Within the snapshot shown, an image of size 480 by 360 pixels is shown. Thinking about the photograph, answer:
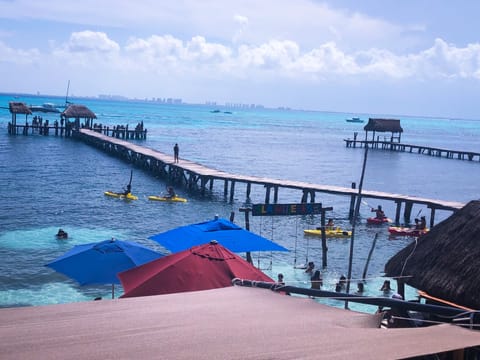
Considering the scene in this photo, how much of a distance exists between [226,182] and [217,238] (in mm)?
21805

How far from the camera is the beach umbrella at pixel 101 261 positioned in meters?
12.5

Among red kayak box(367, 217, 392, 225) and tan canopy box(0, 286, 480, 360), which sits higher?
tan canopy box(0, 286, 480, 360)

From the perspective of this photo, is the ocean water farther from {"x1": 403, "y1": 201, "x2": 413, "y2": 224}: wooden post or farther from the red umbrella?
the red umbrella

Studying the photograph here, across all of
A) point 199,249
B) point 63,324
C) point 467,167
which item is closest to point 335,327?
point 63,324

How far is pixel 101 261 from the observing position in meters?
12.9

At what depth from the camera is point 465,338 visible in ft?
16.4

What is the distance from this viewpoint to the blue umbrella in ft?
47.2

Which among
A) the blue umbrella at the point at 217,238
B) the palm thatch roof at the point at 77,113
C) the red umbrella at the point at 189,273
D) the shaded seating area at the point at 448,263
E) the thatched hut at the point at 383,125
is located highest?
the thatched hut at the point at 383,125

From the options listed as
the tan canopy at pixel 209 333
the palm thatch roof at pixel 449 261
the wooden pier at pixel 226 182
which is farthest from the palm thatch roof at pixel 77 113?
the tan canopy at pixel 209 333

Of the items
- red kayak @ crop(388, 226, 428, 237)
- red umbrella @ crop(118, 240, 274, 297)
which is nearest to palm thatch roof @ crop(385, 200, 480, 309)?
red umbrella @ crop(118, 240, 274, 297)

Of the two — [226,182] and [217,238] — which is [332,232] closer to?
[226,182]

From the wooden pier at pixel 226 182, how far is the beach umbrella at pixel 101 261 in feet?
65.2

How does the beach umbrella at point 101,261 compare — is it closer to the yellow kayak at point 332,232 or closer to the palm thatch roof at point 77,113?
the yellow kayak at point 332,232

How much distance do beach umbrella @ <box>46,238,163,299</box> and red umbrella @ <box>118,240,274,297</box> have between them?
210cm
